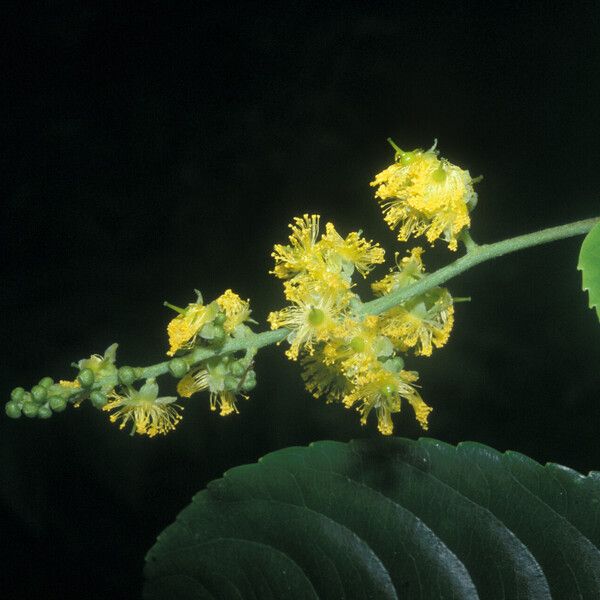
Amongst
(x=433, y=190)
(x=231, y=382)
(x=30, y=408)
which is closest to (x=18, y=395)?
(x=30, y=408)

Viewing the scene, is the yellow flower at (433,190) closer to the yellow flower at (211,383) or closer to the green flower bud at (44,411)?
the yellow flower at (211,383)

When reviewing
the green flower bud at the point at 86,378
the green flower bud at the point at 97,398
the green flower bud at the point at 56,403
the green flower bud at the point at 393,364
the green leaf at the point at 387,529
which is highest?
the green flower bud at the point at 393,364

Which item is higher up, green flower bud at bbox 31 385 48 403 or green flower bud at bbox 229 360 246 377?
green flower bud at bbox 229 360 246 377

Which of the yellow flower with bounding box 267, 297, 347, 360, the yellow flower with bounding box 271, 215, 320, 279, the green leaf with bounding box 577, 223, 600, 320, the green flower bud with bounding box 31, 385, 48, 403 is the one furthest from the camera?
the yellow flower with bounding box 271, 215, 320, 279

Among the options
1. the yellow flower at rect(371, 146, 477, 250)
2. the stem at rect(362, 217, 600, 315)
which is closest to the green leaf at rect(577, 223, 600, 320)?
the stem at rect(362, 217, 600, 315)

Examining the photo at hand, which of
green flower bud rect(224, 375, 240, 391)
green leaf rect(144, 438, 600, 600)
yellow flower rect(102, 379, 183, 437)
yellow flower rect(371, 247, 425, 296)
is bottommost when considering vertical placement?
green leaf rect(144, 438, 600, 600)

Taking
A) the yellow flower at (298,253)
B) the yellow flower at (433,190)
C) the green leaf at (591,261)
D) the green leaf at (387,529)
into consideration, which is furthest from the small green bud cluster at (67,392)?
the green leaf at (591,261)

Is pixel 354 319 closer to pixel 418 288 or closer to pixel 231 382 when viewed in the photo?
pixel 418 288

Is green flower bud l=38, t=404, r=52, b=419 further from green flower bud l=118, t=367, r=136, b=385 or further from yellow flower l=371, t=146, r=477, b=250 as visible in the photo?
yellow flower l=371, t=146, r=477, b=250
